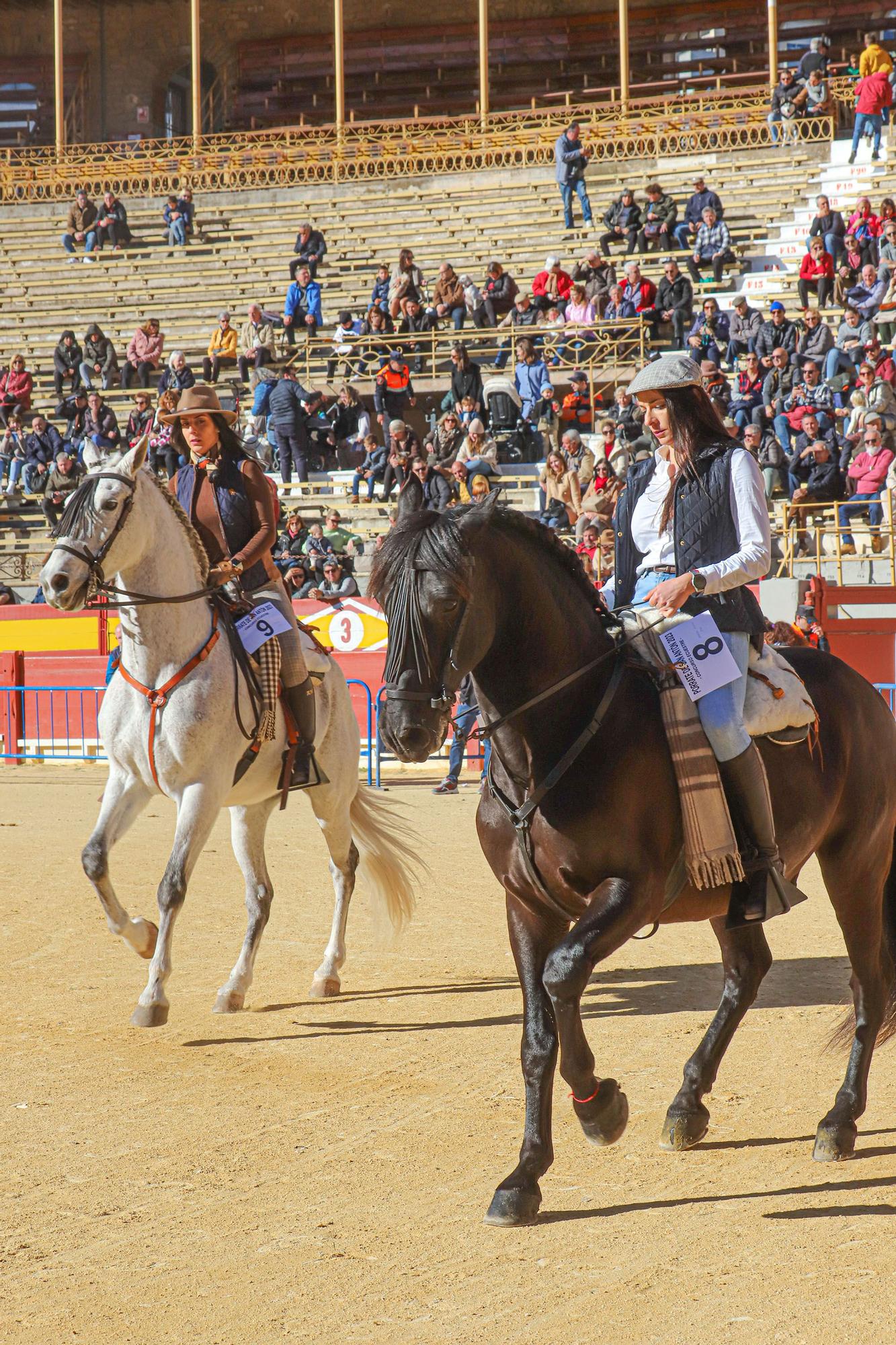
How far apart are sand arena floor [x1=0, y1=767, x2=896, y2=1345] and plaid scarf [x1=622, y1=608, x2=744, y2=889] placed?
88cm

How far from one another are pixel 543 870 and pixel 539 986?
32 cm

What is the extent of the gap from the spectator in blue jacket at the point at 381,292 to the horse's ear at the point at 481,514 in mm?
19291

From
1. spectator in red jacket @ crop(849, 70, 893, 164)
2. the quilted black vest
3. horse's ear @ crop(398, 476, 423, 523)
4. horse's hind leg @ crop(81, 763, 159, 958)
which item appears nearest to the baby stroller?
spectator in red jacket @ crop(849, 70, 893, 164)

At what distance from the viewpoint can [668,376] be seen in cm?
423

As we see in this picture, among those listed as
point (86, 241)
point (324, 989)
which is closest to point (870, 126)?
point (86, 241)

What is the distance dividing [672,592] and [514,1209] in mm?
1690

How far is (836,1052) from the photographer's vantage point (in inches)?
199

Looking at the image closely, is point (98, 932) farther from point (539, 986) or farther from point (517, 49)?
point (517, 49)

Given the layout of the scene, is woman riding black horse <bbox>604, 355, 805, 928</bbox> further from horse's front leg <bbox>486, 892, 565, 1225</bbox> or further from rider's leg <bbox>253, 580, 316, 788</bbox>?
rider's leg <bbox>253, 580, 316, 788</bbox>

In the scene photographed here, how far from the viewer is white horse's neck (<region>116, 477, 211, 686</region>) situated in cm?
588

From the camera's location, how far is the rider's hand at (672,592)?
398 centimetres

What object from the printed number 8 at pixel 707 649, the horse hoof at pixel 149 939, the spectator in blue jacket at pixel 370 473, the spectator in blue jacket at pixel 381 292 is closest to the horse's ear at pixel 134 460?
the horse hoof at pixel 149 939

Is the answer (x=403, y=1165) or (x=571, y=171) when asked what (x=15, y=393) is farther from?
(x=403, y=1165)

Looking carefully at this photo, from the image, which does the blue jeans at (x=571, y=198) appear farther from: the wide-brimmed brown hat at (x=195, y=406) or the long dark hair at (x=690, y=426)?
the long dark hair at (x=690, y=426)
